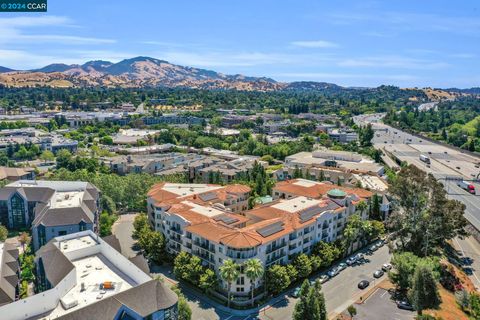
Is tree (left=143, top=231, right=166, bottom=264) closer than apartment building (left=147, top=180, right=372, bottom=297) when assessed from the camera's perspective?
No

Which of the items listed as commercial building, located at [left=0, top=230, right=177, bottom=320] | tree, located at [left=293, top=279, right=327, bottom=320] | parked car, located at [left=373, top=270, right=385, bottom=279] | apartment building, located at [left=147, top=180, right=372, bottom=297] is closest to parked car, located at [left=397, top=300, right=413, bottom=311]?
parked car, located at [left=373, top=270, right=385, bottom=279]

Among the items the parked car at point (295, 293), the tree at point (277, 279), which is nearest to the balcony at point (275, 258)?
the tree at point (277, 279)

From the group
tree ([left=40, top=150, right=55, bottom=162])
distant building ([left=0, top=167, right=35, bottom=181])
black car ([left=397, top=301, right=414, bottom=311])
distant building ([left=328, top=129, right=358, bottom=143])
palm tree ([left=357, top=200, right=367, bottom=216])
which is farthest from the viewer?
distant building ([left=328, top=129, right=358, bottom=143])

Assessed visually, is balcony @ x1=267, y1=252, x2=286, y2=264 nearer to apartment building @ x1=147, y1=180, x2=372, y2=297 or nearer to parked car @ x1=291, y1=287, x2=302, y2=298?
apartment building @ x1=147, y1=180, x2=372, y2=297

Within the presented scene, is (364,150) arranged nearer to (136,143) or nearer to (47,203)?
(136,143)

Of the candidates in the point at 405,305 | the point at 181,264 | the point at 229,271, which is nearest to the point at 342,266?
the point at 405,305
